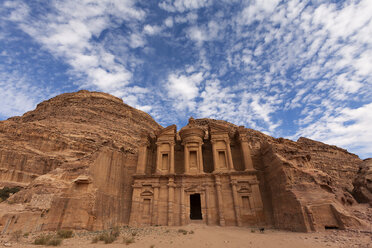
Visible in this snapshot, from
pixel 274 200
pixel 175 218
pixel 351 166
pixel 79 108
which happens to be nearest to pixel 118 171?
pixel 175 218

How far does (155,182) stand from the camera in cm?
2009

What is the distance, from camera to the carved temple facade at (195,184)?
18.1 metres

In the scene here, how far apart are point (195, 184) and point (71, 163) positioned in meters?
11.6

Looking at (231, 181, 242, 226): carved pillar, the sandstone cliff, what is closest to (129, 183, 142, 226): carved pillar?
the sandstone cliff

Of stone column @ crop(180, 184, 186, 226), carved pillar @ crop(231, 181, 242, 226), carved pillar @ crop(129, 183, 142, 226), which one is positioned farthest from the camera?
carved pillar @ crop(129, 183, 142, 226)

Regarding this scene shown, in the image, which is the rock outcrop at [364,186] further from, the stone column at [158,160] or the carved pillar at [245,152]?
the stone column at [158,160]

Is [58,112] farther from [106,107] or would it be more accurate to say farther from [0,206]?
[0,206]

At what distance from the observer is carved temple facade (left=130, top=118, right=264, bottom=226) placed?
1814cm

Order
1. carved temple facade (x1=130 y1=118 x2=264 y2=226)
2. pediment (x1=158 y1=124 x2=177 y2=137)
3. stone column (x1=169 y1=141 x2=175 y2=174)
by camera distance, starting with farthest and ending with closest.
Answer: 1. pediment (x1=158 y1=124 x2=177 y2=137)
2. stone column (x1=169 y1=141 x2=175 y2=174)
3. carved temple facade (x1=130 y1=118 x2=264 y2=226)

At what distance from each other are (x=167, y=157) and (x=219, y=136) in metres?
6.59

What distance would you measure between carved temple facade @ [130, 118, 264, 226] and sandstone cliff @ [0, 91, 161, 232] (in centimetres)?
217

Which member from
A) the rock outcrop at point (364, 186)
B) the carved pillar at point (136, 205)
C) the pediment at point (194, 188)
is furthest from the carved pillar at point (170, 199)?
the rock outcrop at point (364, 186)

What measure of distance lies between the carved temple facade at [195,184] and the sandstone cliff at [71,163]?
85.3 inches

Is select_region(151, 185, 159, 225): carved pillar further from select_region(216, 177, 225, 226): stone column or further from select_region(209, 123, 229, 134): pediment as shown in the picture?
select_region(209, 123, 229, 134): pediment
